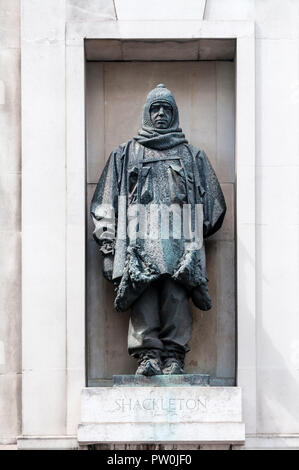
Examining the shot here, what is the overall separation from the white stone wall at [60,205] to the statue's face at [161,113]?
3.15 ft

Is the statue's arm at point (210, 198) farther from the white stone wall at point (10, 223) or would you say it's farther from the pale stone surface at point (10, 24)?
the pale stone surface at point (10, 24)

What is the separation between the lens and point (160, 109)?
68.5 feet

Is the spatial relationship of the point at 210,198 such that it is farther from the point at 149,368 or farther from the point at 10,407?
the point at 10,407

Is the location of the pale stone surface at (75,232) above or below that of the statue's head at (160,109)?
below

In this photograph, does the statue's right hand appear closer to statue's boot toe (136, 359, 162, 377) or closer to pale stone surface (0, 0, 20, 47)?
statue's boot toe (136, 359, 162, 377)

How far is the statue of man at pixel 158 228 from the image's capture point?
67.2 feet

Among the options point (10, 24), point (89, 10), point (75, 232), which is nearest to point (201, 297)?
point (75, 232)

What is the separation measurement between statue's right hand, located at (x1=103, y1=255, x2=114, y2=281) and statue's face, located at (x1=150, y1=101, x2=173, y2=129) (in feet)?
4.91

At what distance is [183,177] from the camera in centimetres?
2078

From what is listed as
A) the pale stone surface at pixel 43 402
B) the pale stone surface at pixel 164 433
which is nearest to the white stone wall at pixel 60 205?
the pale stone surface at pixel 43 402

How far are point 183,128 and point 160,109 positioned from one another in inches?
29.0

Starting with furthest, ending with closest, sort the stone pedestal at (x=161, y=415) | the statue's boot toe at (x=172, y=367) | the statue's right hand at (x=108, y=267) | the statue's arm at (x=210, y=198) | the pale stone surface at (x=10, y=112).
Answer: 1. the pale stone surface at (x=10, y=112)
2. the statue's arm at (x=210, y=198)
3. the statue's right hand at (x=108, y=267)
4. the statue's boot toe at (x=172, y=367)
5. the stone pedestal at (x=161, y=415)

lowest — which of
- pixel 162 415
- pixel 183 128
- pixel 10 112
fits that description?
pixel 162 415

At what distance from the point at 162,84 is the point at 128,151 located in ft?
2.79
